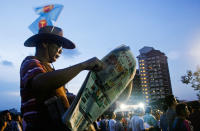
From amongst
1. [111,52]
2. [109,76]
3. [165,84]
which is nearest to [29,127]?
[109,76]

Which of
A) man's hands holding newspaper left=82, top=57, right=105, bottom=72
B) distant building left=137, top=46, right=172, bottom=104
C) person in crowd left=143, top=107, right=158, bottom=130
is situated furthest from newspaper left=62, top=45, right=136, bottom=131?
distant building left=137, top=46, right=172, bottom=104

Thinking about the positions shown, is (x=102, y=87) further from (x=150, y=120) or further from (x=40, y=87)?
(x=150, y=120)

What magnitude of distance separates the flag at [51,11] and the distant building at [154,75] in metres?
128

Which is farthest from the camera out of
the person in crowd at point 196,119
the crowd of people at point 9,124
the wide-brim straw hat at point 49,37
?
the crowd of people at point 9,124

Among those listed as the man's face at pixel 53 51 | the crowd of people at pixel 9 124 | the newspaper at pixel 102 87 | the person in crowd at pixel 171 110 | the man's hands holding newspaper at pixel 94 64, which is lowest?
the crowd of people at pixel 9 124

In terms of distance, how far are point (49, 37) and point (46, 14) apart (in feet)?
1.38

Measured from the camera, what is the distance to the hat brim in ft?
5.00

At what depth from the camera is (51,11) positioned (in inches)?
71.1

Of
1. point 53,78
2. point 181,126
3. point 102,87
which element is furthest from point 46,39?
point 181,126

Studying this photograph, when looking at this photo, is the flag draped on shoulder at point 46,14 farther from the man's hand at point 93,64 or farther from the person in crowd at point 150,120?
the person in crowd at point 150,120

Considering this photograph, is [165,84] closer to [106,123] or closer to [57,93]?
[106,123]

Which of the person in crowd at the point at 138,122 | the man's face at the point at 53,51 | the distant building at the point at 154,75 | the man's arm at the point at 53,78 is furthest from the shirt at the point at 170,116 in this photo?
the distant building at the point at 154,75

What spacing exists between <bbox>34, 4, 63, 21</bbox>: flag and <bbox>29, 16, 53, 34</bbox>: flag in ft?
0.14

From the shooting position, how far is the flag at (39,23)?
1.79m
